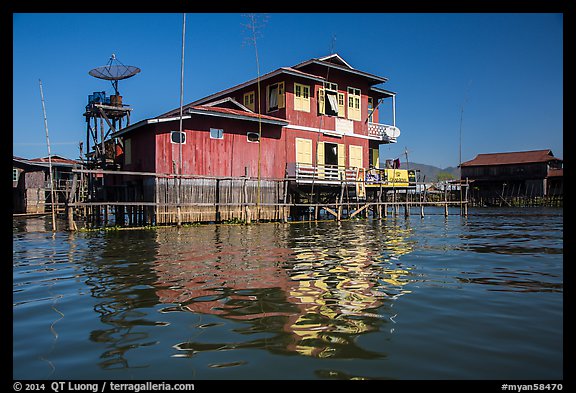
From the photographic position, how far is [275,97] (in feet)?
87.6

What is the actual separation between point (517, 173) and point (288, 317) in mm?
62805

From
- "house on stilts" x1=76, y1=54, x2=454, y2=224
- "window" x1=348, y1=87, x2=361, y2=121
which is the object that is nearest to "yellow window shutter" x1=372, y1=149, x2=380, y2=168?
"house on stilts" x1=76, y1=54, x2=454, y2=224

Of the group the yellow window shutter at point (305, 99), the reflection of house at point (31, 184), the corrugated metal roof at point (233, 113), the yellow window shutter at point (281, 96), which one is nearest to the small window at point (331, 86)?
the yellow window shutter at point (305, 99)

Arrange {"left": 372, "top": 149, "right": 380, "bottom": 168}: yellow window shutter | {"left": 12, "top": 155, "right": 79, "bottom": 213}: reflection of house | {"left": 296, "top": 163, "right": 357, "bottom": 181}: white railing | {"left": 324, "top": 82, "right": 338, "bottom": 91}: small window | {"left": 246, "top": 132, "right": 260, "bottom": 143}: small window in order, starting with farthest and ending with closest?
{"left": 12, "top": 155, "right": 79, "bottom": 213}: reflection of house → {"left": 372, "top": 149, "right": 380, "bottom": 168}: yellow window shutter → {"left": 324, "top": 82, "right": 338, "bottom": 91}: small window → {"left": 296, "top": 163, "right": 357, "bottom": 181}: white railing → {"left": 246, "top": 132, "right": 260, "bottom": 143}: small window

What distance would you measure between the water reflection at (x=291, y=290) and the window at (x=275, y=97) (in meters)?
15.6

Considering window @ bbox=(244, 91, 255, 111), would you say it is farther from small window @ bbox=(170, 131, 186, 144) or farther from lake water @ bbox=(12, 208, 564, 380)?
lake water @ bbox=(12, 208, 564, 380)

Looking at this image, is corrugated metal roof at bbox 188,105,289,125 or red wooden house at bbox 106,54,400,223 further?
corrugated metal roof at bbox 188,105,289,125

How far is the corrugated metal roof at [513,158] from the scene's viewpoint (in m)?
57.3

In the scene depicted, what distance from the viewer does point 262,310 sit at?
18.1 ft

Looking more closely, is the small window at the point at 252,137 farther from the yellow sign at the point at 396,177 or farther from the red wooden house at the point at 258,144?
the yellow sign at the point at 396,177

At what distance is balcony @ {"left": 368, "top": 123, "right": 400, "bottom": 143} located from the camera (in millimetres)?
30900

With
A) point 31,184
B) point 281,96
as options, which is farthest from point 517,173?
point 31,184

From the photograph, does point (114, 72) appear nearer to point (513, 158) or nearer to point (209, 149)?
point (209, 149)

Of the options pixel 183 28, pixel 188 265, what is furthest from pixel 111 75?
pixel 188 265
